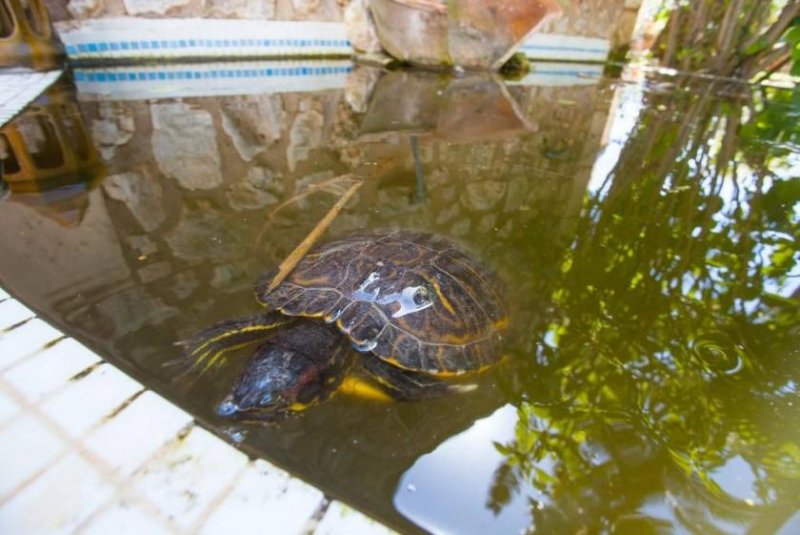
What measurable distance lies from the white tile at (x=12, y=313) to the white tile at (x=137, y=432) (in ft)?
1.70

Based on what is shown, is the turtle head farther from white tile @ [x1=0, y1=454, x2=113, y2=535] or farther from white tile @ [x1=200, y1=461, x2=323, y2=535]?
white tile @ [x1=0, y1=454, x2=113, y2=535]

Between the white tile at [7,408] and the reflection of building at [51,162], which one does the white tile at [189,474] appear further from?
the reflection of building at [51,162]

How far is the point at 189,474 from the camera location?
90 centimetres

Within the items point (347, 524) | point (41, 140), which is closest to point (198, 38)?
point (41, 140)

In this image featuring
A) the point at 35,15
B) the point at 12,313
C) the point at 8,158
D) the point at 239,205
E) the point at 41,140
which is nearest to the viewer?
the point at 12,313

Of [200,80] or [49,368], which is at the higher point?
[200,80]

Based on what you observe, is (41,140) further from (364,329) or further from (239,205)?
(364,329)

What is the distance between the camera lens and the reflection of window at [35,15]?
4.45m

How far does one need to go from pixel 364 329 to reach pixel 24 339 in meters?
0.96

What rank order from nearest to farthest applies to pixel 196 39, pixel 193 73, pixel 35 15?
pixel 35 15
pixel 193 73
pixel 196 39

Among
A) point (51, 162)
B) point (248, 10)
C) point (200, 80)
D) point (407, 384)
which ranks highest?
point (248, 10)

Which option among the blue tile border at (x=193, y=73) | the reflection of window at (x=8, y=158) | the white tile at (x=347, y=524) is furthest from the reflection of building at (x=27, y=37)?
the white tile at (x=347, y=524)

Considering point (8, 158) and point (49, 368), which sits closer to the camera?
point (49, 368)

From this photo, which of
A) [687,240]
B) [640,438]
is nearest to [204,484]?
[640,438]
